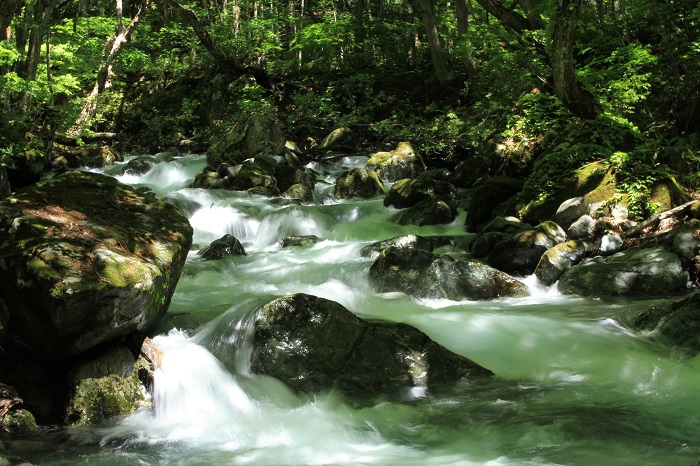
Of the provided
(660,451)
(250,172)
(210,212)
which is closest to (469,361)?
(660,451)

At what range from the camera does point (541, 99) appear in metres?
11.3

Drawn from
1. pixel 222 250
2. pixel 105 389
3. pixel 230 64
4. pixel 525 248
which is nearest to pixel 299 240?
pixel 222 250

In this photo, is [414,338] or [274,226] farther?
[274,226]

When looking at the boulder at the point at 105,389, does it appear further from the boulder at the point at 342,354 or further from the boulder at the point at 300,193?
the boulder at the point at 300,193

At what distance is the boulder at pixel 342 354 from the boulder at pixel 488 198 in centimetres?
587

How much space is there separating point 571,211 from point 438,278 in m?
3.04

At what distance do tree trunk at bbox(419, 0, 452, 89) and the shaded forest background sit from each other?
48mm

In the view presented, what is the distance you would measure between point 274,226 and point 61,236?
7.28m

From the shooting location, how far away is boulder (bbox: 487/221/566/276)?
8336mm

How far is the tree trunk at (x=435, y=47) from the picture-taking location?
17.6 metres

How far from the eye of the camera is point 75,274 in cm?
416

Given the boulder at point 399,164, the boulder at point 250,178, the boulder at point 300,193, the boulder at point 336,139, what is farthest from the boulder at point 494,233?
the boulder at point 336,139

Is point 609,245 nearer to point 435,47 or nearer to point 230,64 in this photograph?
point 435,47

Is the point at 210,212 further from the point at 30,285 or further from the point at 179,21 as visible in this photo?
the point at 179,21
